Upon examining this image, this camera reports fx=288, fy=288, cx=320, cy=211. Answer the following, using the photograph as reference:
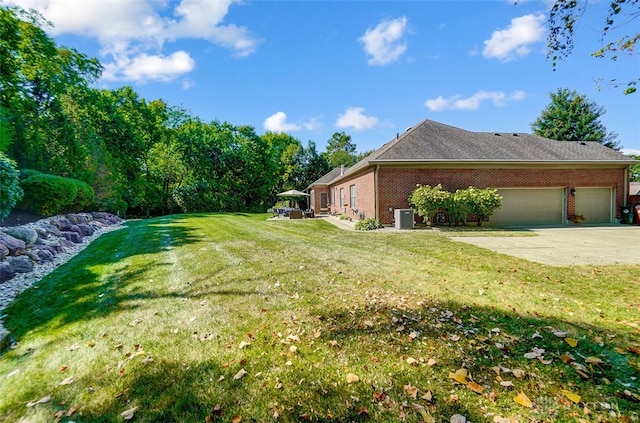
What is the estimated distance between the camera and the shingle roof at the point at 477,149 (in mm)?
14203

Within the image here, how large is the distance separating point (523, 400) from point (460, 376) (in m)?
0.44

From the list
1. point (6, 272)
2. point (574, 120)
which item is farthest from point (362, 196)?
point (574, 120)

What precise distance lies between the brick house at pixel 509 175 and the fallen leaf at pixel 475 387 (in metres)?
11.9

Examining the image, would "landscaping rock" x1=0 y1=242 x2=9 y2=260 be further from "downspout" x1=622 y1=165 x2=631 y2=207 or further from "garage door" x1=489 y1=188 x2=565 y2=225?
"downspout" x1=622 y1=165 x2=631 y2=207

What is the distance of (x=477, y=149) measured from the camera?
1520 cm

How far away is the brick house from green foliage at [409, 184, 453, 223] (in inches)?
41.5

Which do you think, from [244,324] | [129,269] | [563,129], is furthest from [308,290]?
[563,129]

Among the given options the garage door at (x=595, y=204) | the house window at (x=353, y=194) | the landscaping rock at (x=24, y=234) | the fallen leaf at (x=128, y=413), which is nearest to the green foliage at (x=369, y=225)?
the house window at (x=353, y=194)

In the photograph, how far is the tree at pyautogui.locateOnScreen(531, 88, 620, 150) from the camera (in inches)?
1303

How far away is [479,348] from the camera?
2.90 m

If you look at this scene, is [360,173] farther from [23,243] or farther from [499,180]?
[23,243]

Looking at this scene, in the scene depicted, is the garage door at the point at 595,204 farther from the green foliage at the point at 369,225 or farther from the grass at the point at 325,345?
the grass at the point at 325,345

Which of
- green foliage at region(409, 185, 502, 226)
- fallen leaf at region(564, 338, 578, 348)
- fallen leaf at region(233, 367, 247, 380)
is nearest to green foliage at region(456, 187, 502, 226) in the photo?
green foliage at region(409, 185, 502, 226)

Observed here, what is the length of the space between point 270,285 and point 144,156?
2880 cm
